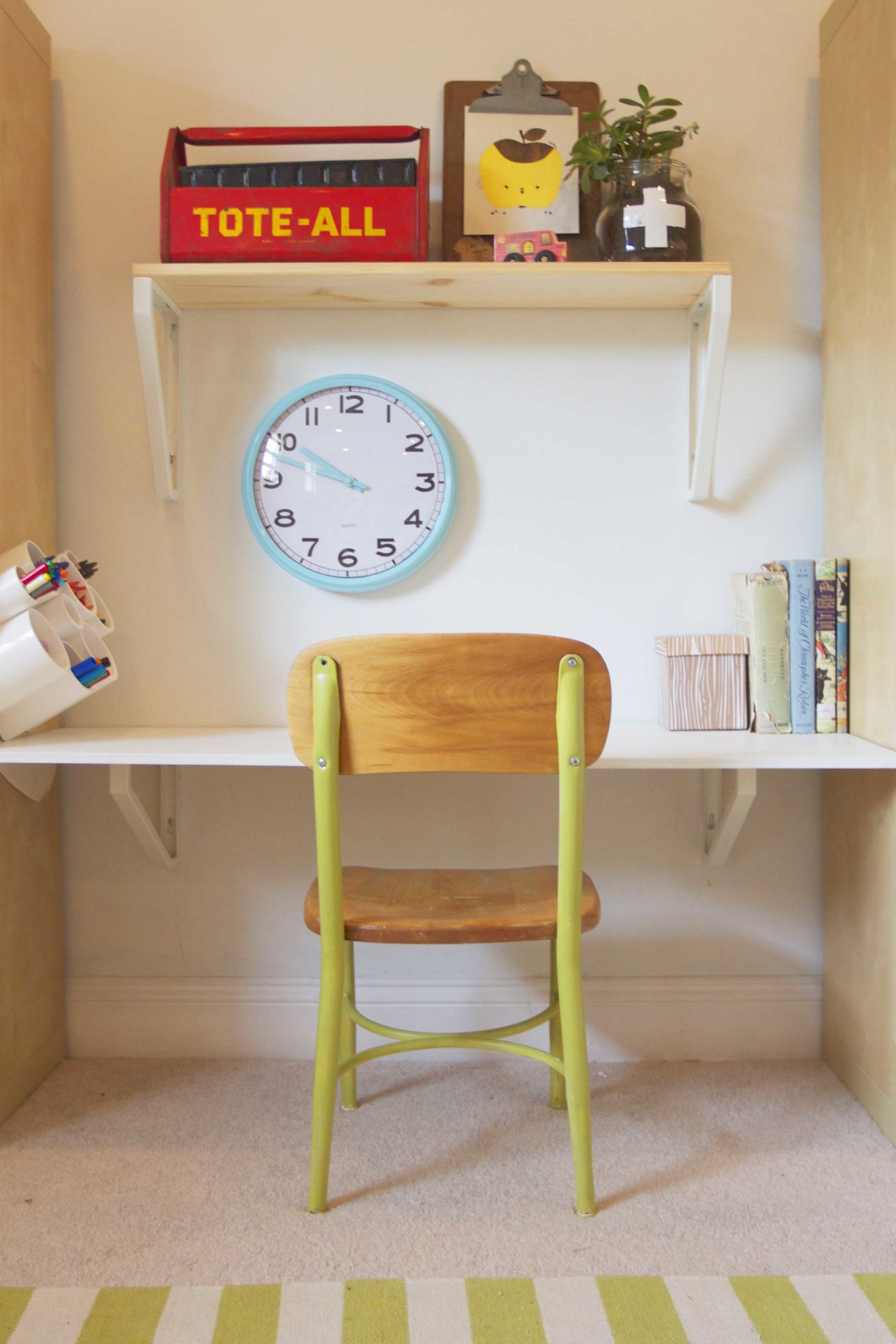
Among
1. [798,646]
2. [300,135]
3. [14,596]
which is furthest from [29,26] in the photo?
[798,646]

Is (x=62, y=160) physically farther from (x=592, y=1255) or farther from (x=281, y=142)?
(x=592, y=1255)

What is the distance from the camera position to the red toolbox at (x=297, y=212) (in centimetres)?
171

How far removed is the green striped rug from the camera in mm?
1205

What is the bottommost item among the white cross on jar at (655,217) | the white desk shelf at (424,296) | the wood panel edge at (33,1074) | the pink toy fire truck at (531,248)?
the wood panel edge at (33,1074)

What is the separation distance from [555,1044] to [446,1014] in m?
0.34

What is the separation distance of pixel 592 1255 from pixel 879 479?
1.26m

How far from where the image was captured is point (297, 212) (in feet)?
5.64

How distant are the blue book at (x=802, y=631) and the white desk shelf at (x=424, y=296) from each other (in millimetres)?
241

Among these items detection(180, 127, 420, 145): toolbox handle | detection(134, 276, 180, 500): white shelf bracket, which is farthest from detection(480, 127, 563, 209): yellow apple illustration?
detection(134, 276, 180, 500): white shelf bracket

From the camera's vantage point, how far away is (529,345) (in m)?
1.94

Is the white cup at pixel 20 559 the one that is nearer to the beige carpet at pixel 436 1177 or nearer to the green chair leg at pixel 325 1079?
the green chair leg at pixel 325 1079

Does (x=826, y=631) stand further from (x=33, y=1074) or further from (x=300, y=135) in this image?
(x=33, y=1074)

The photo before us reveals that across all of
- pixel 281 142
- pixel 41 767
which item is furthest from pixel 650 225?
pixel 41 767

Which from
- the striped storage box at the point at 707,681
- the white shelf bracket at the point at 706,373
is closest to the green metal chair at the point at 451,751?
the striped storage box at the point at 707,681
